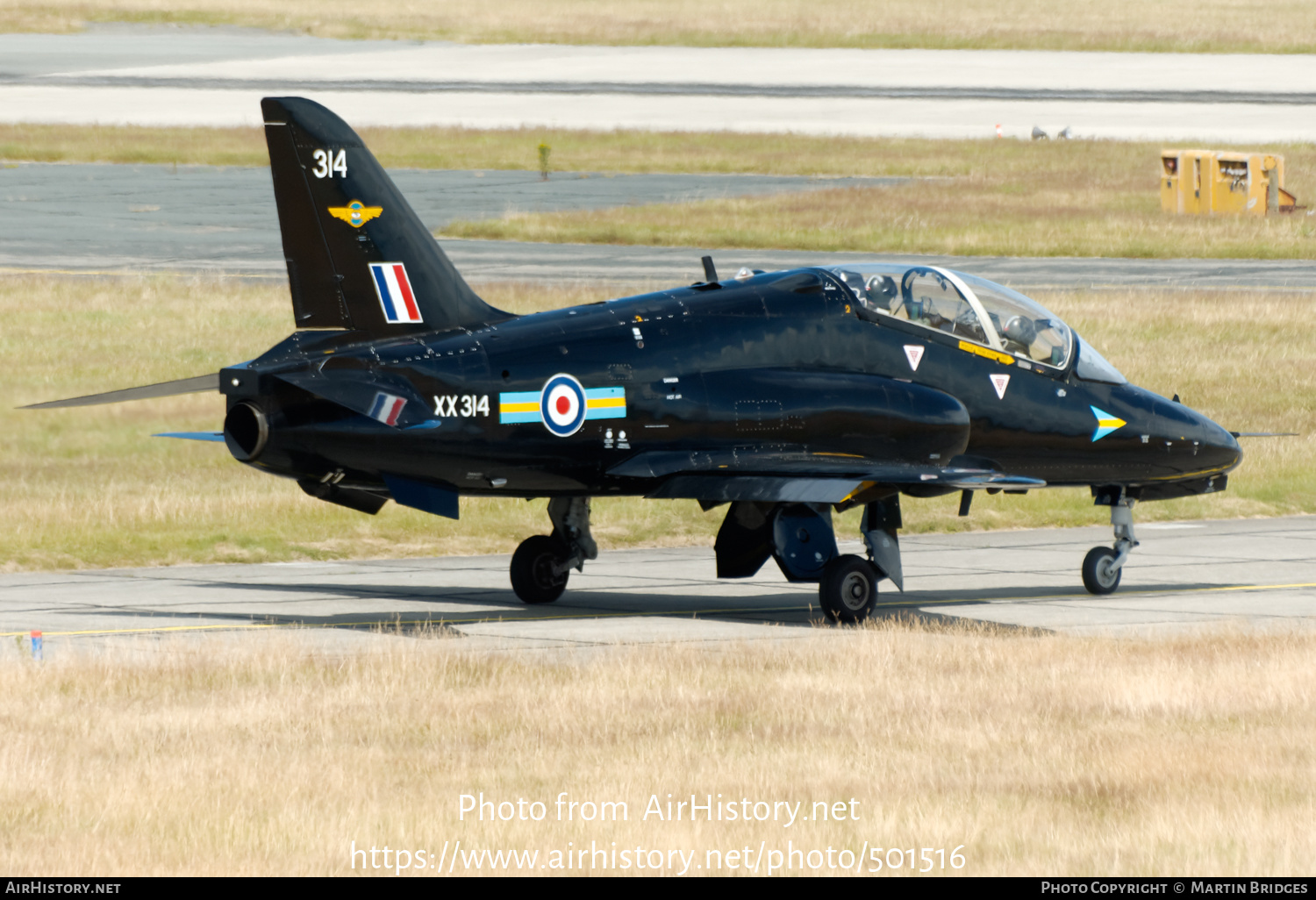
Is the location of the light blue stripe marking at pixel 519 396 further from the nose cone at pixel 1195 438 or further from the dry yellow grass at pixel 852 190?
the dry yellow grass at pixel 852 190

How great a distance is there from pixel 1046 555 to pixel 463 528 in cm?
756

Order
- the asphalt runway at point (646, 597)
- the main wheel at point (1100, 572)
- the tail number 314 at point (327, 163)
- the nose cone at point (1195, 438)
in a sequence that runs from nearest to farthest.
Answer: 1. the tail number 314 at point (327, 163)
2. the asphalt runway at point (646, 597)
3. the nose cone at point (1195, 438)
4. the main wheel at point (1100, 572)

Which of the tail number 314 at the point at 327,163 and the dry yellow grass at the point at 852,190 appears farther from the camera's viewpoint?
the dry yellow grass at the point at 852,190

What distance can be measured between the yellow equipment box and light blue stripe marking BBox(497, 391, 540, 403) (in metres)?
49.9

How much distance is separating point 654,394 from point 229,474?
12.1 m

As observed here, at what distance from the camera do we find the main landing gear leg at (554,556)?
20.4 m

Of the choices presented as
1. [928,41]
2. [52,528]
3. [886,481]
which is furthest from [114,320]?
[928,41]

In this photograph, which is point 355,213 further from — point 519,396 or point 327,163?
point 519,396

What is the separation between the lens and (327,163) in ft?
60.2

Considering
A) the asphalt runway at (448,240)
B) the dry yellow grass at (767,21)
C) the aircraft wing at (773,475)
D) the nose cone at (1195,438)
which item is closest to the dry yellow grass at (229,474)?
the nose cone at (1195,438)

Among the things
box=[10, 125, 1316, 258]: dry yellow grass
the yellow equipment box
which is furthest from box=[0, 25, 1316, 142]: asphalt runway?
the yellow equipment box

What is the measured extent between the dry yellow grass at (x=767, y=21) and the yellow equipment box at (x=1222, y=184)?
5748 cm

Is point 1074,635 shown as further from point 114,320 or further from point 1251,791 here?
point 114,320

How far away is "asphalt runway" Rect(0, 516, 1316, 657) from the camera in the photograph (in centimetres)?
1858
